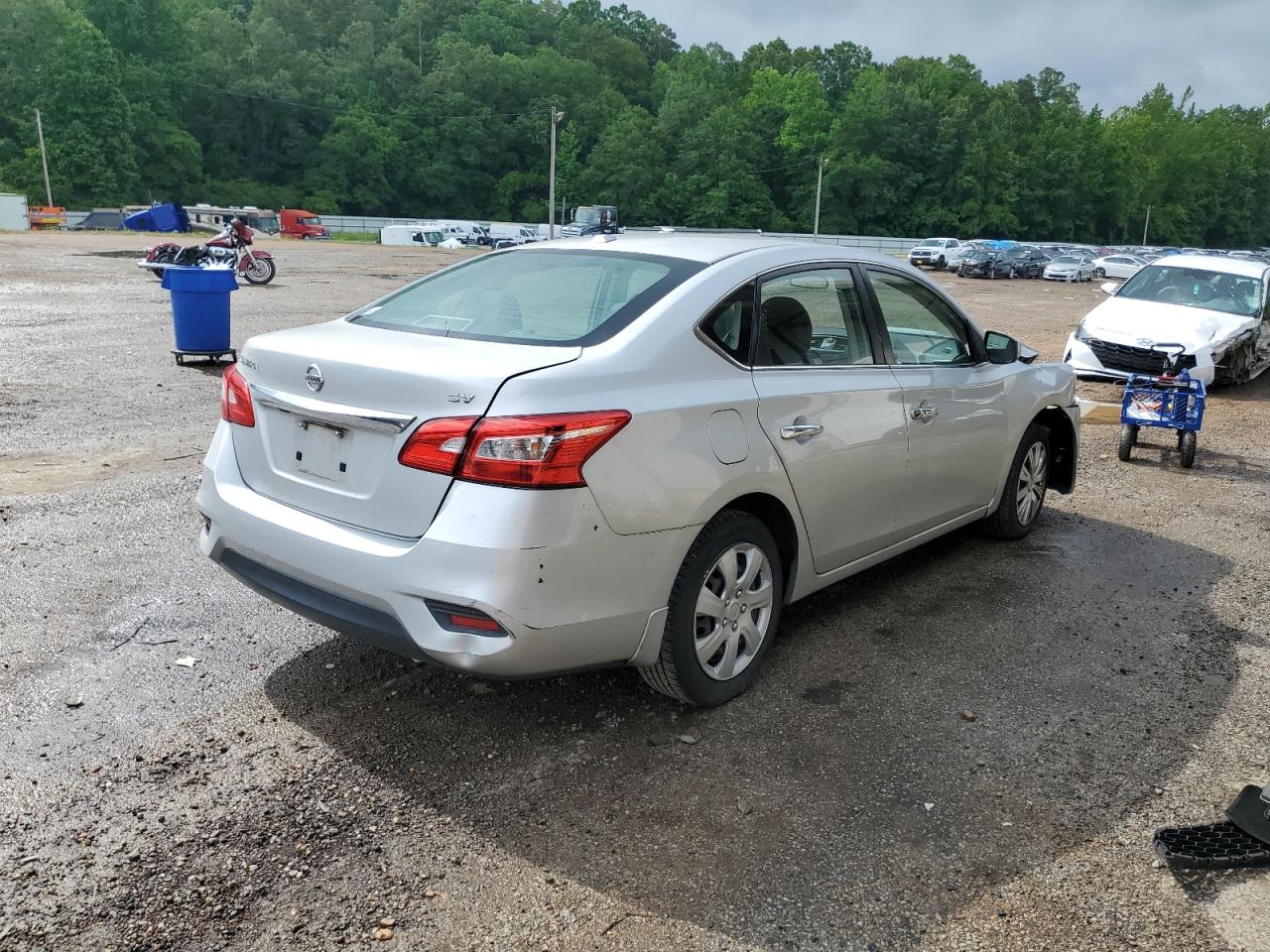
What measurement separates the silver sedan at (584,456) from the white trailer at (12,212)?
5310 cm

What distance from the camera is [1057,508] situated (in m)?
7.02

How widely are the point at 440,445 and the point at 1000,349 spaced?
3397mm

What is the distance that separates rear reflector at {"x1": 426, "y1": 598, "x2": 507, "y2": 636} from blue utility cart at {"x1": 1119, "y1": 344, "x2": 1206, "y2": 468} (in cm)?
678

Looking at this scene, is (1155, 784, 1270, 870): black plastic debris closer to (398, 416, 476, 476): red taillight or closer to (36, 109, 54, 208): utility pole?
(398, 416, 476, 476): red taillight

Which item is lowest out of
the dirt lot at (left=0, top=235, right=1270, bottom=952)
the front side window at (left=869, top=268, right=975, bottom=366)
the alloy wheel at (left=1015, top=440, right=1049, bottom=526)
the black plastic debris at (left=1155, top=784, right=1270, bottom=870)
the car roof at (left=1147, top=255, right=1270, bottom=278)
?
the dirt lot at (left=0, top=235, right=1270, bottom=952)

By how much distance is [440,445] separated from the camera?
316 cm

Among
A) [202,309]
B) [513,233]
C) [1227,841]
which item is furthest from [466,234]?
[1227,841]

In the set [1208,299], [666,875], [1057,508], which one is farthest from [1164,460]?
[666,875]

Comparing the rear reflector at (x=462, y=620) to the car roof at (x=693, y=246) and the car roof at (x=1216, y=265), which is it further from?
the car roof at (x=1216, y=265)

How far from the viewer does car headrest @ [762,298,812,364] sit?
406 cm

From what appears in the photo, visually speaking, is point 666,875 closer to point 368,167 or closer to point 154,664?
point 154,664

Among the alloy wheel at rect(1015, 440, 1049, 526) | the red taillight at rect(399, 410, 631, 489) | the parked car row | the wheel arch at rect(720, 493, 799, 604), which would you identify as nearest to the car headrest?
the wheel arch at rect(720, 493, 799, 604)

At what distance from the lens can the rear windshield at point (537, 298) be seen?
3.64 metres

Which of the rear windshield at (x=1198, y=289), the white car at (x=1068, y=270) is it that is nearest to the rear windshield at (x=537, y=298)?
the rear windshield at (x=1198, y=289)
